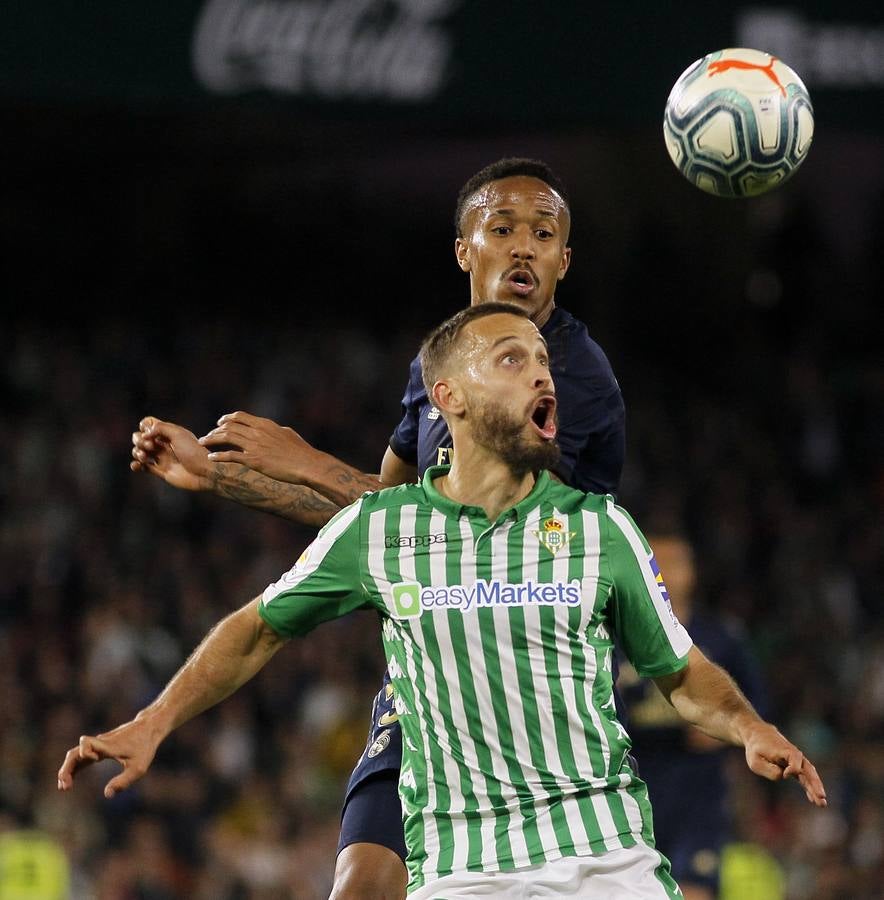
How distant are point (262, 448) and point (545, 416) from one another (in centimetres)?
117

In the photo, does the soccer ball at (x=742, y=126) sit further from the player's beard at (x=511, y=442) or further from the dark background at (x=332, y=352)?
the dark background at (x=332, y=352)

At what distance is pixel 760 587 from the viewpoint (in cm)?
1421

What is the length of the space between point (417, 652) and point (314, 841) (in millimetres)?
6847

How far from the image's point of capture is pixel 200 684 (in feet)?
13.3

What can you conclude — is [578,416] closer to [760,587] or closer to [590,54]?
[590,54]

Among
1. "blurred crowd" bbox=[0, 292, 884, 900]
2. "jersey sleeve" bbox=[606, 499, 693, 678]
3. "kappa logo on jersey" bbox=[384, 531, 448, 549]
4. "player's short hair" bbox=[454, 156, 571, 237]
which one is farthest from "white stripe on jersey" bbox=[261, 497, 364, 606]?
"blurred crowd" bbox=[0, 292, 884, 900]

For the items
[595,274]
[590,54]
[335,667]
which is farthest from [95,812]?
[595,274]

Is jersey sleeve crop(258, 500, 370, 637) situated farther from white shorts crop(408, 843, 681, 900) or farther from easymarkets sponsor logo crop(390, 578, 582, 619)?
white shorts crop(408, 843, 681, 900)

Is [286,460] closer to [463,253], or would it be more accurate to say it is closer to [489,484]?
[463,253]

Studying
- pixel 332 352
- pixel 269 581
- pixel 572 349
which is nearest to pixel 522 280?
pixel 572 349

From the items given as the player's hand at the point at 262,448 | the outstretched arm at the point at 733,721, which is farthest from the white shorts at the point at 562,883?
the player's hand at the point at 262,448

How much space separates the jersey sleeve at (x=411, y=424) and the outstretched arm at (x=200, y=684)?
941mm

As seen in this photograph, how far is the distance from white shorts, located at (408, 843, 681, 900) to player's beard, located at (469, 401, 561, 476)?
893mm

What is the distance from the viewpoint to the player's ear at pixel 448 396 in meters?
4.07
